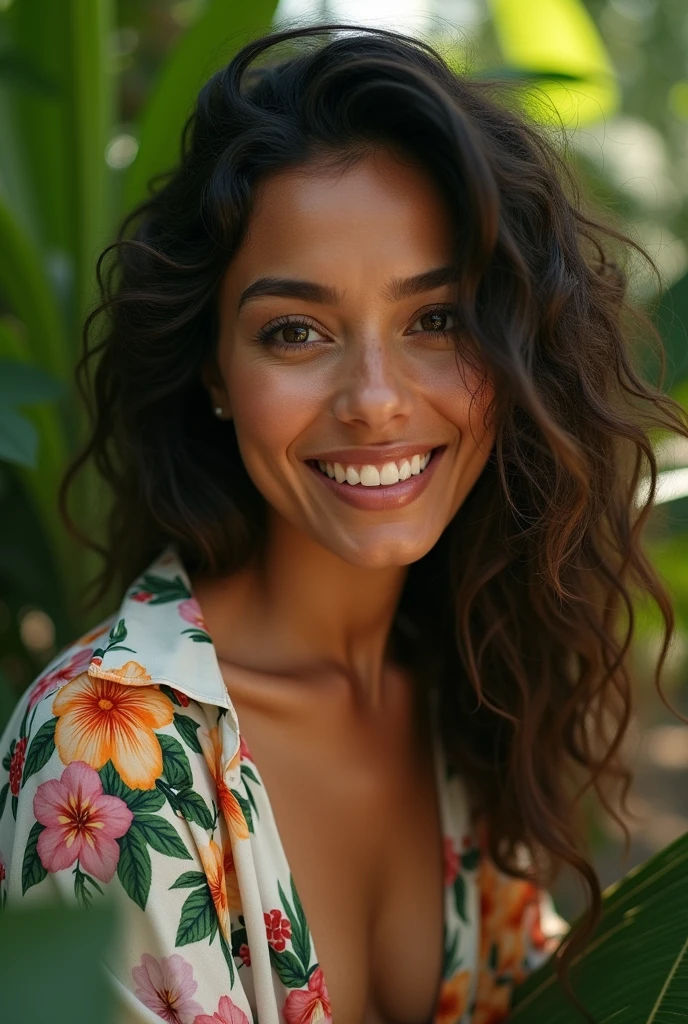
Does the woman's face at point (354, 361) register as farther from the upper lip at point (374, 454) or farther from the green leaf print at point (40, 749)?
the green leaf print at point (40, 749)

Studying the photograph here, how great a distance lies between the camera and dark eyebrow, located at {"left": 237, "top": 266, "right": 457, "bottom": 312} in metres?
1.09

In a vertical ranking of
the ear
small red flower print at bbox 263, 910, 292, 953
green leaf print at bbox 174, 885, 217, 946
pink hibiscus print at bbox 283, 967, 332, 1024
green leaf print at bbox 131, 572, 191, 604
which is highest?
the ear

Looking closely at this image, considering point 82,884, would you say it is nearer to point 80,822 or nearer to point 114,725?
point 80,822

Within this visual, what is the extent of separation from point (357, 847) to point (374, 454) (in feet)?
1.76

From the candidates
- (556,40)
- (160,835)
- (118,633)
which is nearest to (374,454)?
(118,633)

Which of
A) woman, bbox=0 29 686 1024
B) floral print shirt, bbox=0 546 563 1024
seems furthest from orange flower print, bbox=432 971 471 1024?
floral print shirt, bbox=0 546 563 1024

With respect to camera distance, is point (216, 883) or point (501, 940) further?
point (501, 940)

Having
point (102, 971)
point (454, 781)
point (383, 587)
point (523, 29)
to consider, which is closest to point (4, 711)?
point (383, 587)

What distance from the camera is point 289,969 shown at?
1.14 m

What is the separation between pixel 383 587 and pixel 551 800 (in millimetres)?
399

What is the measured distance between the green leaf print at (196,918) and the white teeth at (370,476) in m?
0.45

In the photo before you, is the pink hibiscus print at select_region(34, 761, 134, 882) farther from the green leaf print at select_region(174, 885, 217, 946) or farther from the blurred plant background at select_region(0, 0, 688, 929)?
the blurred plant background at select_region(0, 0, 688, 929)

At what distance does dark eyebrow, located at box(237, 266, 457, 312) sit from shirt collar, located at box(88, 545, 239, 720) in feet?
1.30

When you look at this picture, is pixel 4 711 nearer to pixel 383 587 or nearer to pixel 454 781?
pixel 383 587
